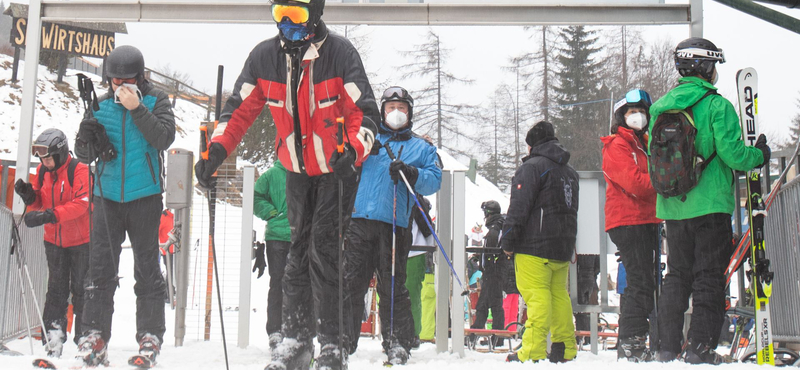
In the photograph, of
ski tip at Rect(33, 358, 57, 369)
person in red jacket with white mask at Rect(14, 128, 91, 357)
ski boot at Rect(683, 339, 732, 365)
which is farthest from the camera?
person in red jacket with white mask at Rect(14, 128, 91, 357)

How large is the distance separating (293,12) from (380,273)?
8.13 feet

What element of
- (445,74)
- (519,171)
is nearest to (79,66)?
(445,74)

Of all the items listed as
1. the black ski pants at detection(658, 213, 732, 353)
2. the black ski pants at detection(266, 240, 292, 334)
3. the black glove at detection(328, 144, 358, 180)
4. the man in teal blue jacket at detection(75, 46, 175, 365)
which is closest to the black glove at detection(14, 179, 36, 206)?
the man in teal blue jacket at detection(75, 46, 175, 365)

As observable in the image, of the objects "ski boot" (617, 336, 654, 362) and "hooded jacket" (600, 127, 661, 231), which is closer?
"ski boot" (617, 336, 654, 362)

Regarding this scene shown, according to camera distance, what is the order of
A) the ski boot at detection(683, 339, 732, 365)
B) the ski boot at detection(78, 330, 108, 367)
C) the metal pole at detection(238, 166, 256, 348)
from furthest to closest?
the metal pole at detection(238, 166, 256, 348), the ski boot at detection(78, 330, 108, 367), the ski boot at detection(683, 339, 732, 365)

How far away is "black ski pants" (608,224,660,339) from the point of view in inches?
200

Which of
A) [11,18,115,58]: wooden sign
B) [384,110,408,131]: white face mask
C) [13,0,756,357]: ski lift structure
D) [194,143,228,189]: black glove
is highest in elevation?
[11,18,115,58]: wooden sign

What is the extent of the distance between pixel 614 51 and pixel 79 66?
111 feet

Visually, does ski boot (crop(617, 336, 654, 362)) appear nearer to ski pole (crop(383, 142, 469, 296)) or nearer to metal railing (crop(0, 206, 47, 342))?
ski pole (crop(383, 142, 469, 296))

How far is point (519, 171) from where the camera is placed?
18.3 feet

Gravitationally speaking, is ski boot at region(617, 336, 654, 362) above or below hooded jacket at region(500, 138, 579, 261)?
below

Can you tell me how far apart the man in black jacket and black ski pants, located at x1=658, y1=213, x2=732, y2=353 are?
98 centimetres

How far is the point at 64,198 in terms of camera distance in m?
6.05

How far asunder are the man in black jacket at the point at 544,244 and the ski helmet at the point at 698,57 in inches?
49.4
